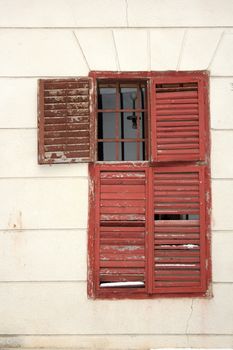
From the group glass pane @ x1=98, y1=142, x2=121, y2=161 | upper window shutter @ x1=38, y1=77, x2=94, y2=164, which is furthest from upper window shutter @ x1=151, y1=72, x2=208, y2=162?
upper window shutter @ x1=38, y1=77, x2=94, y2=164

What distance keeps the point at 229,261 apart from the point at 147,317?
0.92 meters

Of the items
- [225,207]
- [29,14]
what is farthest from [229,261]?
[29,14]

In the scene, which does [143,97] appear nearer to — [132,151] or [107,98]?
[107,98]

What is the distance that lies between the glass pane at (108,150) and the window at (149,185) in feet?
0.60

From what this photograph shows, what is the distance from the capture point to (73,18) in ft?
13.0

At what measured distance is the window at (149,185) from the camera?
3844mm

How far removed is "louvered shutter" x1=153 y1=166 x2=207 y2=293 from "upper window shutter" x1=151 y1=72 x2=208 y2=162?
0.55 ft

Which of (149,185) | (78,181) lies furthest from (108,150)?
(149,185)

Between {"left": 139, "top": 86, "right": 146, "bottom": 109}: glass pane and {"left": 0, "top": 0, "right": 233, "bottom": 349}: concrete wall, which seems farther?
{"left": 139, "top": 86, "right": 146, "bottom": 109}: glass pane

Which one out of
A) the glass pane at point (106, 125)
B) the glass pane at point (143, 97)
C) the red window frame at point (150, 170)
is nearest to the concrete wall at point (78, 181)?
the red window frame at point (150, 170)

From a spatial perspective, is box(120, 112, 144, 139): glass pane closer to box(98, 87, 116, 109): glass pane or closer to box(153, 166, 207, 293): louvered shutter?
box(98, 87, 116, 109): glass pane

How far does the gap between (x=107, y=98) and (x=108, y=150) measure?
1.76 ft

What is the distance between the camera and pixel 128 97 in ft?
13.7

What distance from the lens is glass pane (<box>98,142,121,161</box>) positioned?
4129 mm
